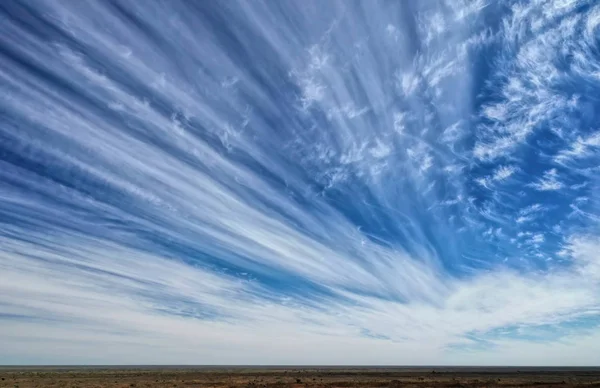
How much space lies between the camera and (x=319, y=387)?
208ft

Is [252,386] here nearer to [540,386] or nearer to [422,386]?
[422,386]

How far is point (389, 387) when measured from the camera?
6538 cm

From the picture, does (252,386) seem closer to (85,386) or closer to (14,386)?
(85,386)

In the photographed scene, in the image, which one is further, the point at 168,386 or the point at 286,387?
the point at 168,386

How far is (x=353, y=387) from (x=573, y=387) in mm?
38767

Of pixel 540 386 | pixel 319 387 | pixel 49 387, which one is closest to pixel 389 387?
pixel 319 387

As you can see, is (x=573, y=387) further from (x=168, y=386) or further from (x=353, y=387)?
(x=168, y=386)

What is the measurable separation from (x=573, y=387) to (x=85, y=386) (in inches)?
3356

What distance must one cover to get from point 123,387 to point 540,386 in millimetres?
74750

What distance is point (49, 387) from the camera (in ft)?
204

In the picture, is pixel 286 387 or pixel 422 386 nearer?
pixel 286 387

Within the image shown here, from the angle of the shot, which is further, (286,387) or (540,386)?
(540,386)

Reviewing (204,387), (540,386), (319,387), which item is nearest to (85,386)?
(204,387)

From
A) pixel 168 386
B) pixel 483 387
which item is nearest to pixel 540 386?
pixel 483 387
